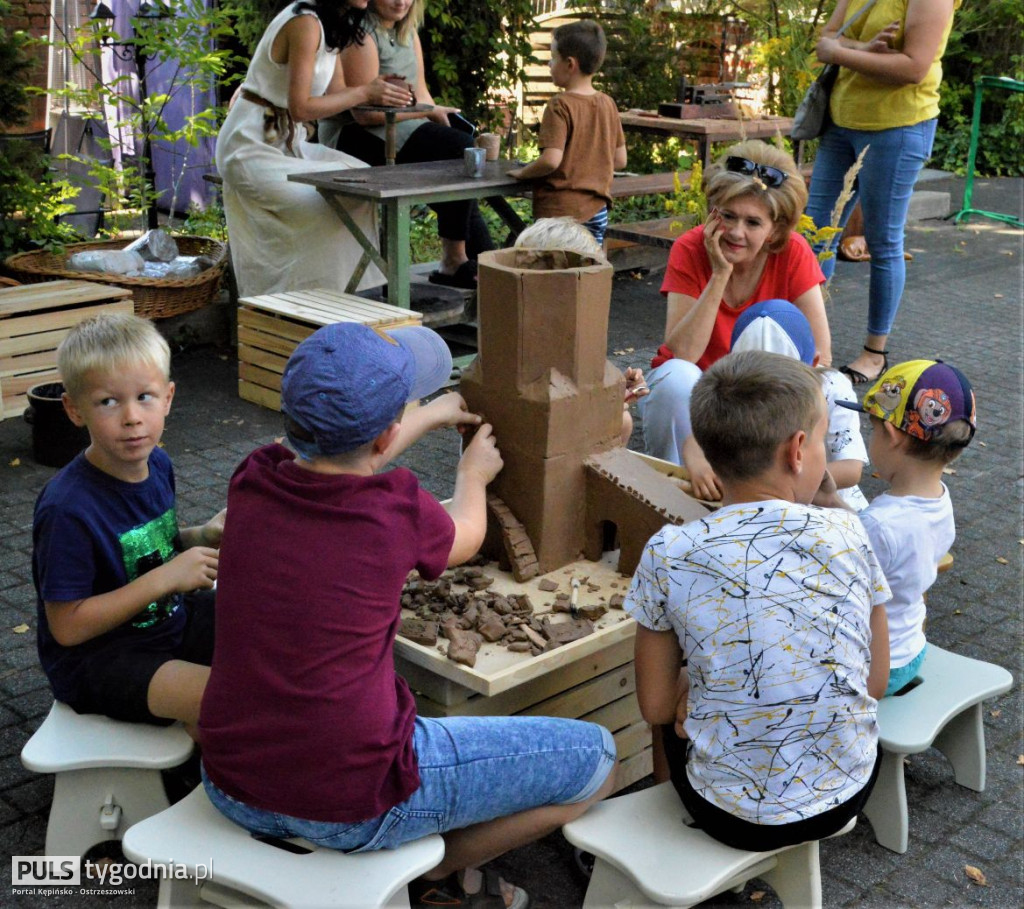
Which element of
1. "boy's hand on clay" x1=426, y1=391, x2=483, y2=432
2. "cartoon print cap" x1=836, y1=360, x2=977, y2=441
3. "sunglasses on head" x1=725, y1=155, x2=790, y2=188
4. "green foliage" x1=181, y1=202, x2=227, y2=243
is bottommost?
"green foliage" x1=181, y1=202, x2=227, y2=243

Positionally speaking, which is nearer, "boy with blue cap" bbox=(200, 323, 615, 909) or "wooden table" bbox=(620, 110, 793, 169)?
"boy with blue cap" bbox=(200, 323, 615, 909)

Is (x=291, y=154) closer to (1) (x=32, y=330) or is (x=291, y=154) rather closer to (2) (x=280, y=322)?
(2) (x=280, y=322)

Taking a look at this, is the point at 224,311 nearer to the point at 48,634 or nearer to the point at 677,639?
the point at 48,634

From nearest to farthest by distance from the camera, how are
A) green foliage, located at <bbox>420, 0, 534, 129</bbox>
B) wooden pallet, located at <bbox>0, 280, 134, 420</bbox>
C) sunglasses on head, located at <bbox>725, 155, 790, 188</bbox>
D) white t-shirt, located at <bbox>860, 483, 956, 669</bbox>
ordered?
white t-shirt, located at <bbox>860, 483, 956, 669</bbox>, sunglasses on head, located at <bbox>725, 155, 790, 188</bbox>, wooden pallet, located at <bbox>0, 280, 134, 420</bbox>, green foliage, located at <bbox>420, 0, 534, 129</bbox>

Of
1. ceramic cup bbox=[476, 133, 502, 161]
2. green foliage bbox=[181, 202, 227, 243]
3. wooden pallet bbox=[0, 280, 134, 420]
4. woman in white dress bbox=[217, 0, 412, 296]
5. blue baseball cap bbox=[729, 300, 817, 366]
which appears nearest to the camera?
blue baseball cap bbox=[729, 300, 817, 366]

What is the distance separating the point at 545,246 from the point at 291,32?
10.0ft

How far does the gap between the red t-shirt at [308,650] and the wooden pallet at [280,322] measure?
9.89 ft

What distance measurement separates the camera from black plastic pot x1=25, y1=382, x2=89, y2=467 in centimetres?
449

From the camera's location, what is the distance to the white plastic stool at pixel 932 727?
261 cm

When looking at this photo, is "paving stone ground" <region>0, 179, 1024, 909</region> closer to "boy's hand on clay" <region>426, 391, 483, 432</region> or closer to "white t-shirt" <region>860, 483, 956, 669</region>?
"white t-shirt" <region>860, 483, 956, 669</region>

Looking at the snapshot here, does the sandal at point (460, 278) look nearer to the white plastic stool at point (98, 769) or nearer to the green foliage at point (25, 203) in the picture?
the green foliage at point (25, 203)

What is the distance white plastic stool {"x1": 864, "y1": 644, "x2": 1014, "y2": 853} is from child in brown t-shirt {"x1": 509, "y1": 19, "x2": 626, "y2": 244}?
3.66m

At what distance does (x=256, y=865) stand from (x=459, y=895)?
568mm

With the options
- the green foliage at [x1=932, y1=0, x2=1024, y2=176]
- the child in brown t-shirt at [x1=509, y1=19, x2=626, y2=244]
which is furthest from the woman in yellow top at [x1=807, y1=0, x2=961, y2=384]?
the green foliage at [x1=932, y1=0, x2=1024, y2=176]
